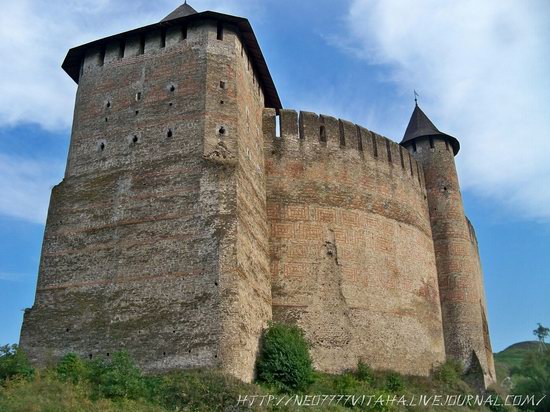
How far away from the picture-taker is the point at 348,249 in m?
19.7

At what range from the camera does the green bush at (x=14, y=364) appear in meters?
13.8

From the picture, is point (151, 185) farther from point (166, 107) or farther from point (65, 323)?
point (65, 323)

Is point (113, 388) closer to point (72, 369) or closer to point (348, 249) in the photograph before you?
point (72, 369)

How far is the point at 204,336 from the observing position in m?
14.0

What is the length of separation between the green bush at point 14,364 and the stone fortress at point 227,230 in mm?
781

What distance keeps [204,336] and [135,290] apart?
7.82ft

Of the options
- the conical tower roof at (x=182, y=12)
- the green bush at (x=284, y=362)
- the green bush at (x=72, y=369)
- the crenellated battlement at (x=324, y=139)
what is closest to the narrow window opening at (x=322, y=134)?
the crenellated battlement at (x=324, y=139)

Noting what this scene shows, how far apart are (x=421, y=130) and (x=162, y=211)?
1443 centimetres

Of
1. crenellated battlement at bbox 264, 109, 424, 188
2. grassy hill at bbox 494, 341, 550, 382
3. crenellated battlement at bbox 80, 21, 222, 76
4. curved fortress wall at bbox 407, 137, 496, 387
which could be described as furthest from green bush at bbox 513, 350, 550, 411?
grassy hill at bbox 494, 341, 550, 382

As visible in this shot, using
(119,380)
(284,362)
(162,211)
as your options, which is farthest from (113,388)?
(162,211)

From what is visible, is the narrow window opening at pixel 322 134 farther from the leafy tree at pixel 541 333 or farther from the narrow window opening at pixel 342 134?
the leafy tree at pixel 541 333

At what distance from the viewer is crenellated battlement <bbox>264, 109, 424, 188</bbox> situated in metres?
20.7

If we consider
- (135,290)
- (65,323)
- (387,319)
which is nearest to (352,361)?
(387,319)

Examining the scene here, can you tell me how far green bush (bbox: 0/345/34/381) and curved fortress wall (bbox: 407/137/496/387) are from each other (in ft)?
49.3
